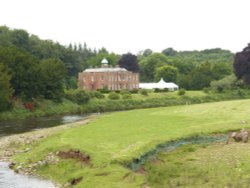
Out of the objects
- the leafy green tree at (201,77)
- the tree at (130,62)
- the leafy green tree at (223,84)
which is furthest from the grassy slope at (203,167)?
the tree at (130,62)

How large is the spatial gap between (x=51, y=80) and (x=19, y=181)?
6417 centimetres

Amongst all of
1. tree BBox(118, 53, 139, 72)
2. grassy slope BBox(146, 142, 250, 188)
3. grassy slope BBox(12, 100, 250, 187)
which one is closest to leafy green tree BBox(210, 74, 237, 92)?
tree BBox(118, 53, 139, 72)

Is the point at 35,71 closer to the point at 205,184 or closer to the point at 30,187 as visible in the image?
the point at 30,187

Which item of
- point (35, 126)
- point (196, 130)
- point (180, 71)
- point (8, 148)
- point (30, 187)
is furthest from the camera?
point (180, 71)

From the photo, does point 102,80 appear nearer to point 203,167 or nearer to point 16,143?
point 16,143

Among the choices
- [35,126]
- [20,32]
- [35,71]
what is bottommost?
[35,126]

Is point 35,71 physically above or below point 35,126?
above

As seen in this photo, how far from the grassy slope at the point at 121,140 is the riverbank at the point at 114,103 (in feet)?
113

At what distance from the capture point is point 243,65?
12188cm

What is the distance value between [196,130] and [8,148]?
55.3 ft

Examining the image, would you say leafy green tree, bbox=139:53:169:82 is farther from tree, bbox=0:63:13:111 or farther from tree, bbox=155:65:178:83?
tree, bbox=0:63:13:111

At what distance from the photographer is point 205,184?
24375 mm

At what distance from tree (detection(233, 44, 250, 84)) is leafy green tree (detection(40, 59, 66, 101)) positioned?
1982 inches

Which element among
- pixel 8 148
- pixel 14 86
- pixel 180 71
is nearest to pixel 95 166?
pixel 8 148
